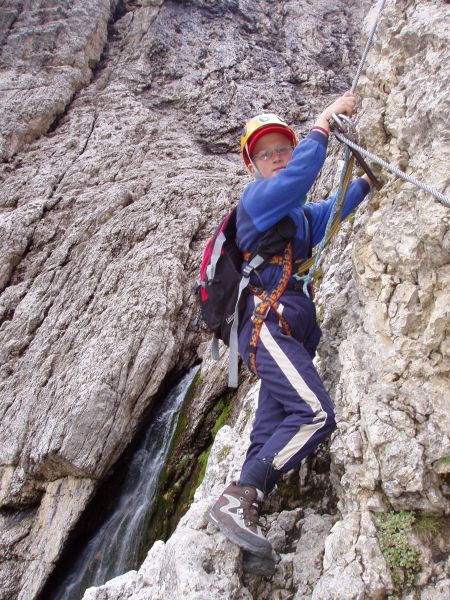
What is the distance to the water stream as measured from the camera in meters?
10.1

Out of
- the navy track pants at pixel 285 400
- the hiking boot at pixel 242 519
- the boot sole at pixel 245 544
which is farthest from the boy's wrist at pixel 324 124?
the boot sole at pixel 245 544

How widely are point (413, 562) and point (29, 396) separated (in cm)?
1153

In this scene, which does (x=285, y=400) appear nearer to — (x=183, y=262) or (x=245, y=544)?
(x=245, y=544)

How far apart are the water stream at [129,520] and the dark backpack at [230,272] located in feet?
25.0

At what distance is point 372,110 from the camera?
472 cm

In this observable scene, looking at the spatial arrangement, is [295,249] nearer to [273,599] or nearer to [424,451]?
[424,451]

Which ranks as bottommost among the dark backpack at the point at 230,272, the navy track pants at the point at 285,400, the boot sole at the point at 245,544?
the boot sole at the point at 245,544

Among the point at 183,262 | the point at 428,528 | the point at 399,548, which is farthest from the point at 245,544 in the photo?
the point at 183,262

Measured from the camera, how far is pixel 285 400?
389cm

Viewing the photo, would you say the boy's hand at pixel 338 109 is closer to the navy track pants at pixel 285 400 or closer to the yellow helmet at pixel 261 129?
the yellow helmet at pixel 261 129

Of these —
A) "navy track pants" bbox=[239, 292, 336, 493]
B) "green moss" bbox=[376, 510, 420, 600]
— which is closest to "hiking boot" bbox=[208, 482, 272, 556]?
"navy track pants" bbox=[239, 292, 336, 493]

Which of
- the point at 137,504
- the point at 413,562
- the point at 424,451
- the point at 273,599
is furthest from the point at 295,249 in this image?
the point at 137,504

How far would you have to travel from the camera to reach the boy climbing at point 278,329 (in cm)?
367

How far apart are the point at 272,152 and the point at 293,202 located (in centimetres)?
84
